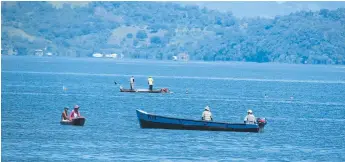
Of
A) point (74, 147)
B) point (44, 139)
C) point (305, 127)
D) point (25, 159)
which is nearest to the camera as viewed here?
point (25, 159)

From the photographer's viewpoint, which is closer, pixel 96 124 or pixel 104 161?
pixel 104 161

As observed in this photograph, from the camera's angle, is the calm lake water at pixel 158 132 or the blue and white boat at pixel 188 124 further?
the blue and white boat at pixel 188 124

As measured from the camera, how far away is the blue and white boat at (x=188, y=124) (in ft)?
222

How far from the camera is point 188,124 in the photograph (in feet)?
224

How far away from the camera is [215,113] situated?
89750mm

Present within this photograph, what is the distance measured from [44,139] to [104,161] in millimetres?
10505

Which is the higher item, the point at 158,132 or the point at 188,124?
the point at 188,124

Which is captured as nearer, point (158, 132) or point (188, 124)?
point (158, 132)

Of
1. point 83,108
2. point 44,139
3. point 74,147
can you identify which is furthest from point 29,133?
point 83,108

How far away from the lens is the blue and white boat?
67.8 metres

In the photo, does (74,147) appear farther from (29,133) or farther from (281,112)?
(281,112)

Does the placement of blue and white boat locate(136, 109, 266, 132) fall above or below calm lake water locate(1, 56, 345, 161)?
above

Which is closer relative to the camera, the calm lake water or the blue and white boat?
the calm lake water

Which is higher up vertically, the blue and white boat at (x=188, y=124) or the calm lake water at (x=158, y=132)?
the blue and white boat at (x=188, y=124)
